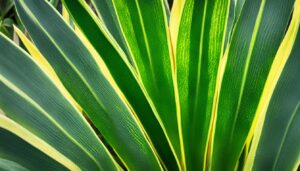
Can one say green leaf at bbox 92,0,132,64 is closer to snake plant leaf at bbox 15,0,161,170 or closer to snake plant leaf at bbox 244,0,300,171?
snake plant leaf at bbox 15,0,161,170

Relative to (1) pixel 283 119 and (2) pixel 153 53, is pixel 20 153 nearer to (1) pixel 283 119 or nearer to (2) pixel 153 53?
(2) pixel 153 53

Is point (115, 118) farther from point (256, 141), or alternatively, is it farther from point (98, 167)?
point (256, 141)

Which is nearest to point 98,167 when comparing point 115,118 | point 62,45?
point 115,118

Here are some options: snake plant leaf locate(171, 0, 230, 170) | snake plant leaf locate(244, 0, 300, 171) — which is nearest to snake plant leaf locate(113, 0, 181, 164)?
snake plant leaf locate(171, 0, 230, 170)

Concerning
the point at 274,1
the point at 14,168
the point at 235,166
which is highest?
the point at 274,1

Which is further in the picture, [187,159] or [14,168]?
[187,159]

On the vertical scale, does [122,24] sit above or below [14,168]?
above

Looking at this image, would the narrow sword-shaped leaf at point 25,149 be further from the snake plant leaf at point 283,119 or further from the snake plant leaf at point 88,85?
the snake plant leaf at point 283,119
